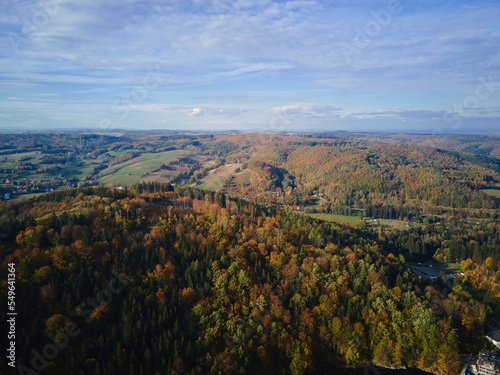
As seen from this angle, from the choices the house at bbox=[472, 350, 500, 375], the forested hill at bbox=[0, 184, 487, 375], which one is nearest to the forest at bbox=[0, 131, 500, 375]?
the forested hill at bbox=[0, 184, 487, 375]

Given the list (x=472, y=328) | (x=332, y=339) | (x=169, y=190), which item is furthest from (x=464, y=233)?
(x=169, y=190)

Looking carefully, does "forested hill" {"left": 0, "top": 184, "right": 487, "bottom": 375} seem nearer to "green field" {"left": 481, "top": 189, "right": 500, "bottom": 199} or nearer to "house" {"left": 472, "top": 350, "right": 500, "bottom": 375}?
"house" {"left": 472, "top": 350, "right": 500, "bottom": 375}

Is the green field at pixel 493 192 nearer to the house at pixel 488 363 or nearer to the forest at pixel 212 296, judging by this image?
the forest at pixel 212 296

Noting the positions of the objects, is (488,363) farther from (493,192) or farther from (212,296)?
(493,192)

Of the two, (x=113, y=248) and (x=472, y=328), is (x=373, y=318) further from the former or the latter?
(x=113, y=248)

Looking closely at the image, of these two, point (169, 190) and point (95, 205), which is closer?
point (95, 205)

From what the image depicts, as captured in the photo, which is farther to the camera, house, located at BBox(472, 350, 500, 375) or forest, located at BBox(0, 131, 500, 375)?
house, located at BBox(472, 350, 500, 375)

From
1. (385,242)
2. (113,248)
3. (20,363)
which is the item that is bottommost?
(385,242)

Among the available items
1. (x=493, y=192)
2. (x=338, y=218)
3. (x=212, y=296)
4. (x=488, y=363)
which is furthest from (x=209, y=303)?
(x=493, y=192)
